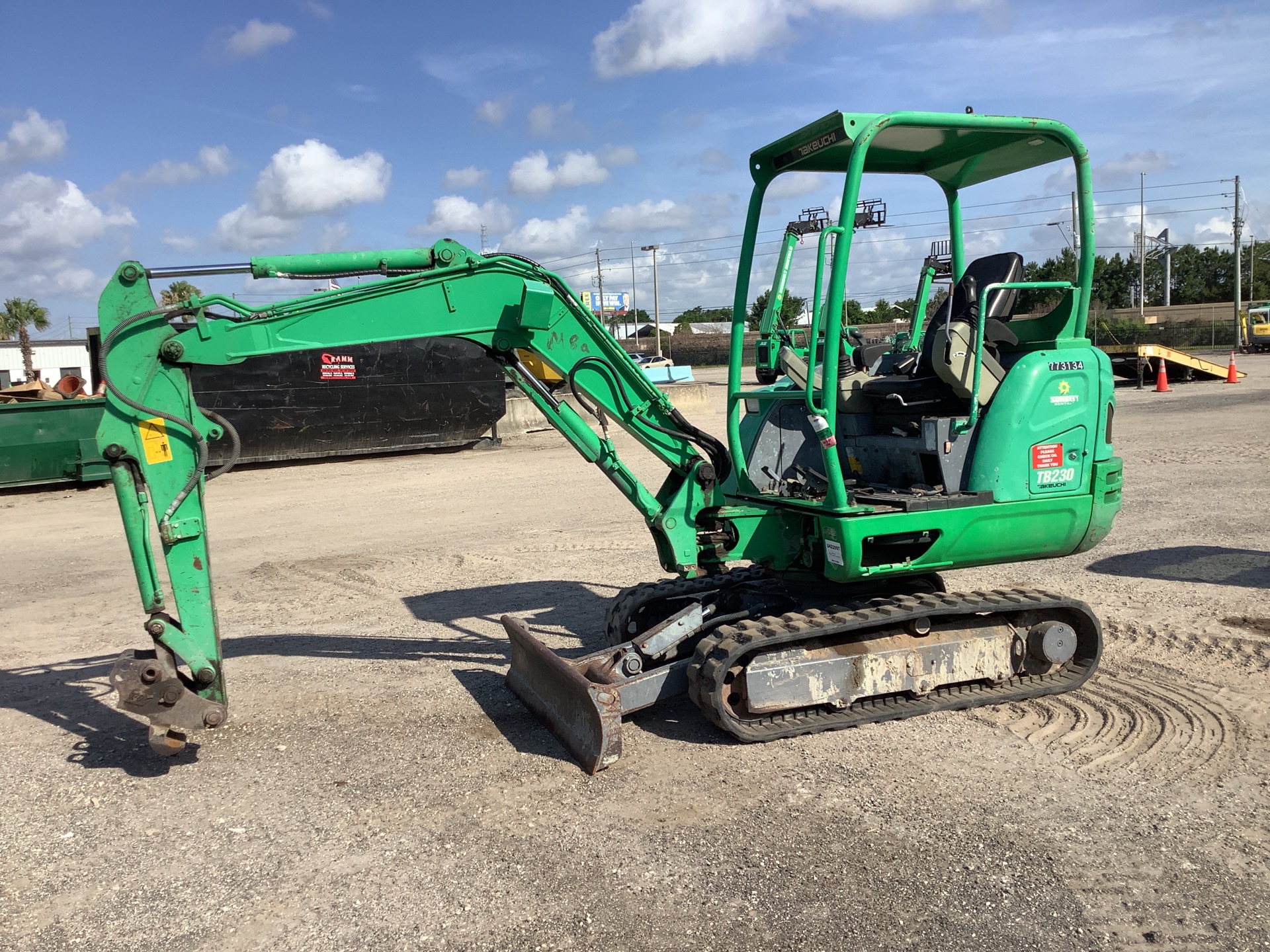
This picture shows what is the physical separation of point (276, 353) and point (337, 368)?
12.6 metres

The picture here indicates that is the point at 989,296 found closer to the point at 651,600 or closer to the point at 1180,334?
the point at 651,600

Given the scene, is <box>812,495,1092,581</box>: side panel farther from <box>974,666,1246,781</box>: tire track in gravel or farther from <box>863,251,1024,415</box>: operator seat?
<box>974,666,1246,781</box>: tire track in gravel

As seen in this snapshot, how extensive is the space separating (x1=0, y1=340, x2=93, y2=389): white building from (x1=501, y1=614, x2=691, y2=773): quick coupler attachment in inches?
2307

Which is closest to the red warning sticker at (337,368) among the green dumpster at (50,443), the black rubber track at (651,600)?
the green dumpster at (50,443)

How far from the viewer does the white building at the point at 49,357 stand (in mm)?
58031

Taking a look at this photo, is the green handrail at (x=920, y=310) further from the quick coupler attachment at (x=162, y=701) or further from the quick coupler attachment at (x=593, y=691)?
the quick coupler attachment at (x=162, y=701)

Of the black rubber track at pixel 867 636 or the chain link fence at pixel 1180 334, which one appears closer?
Result: the black rubber track at pixel 867 636

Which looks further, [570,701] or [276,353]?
[276,353]

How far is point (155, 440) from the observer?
4629 mm

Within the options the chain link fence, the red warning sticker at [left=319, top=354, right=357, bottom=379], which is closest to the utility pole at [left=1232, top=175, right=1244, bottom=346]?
the chain link fence

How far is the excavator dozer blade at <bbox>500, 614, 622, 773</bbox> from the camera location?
4.61 meters

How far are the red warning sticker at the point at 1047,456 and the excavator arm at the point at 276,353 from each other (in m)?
1.58

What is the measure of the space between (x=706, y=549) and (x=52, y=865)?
10.6 ft

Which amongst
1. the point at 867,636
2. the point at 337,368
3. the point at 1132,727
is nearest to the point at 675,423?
the point at 867,636
